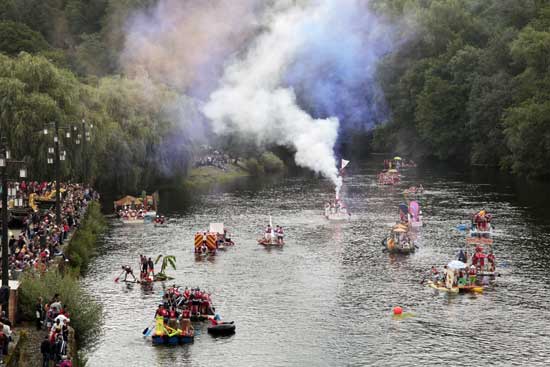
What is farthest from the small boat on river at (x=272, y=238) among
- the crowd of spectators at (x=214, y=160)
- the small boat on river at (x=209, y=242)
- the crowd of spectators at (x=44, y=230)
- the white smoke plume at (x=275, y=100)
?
the crowd of spectators at (x=214, y=160)

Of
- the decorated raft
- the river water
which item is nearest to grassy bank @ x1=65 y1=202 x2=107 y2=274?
the river water

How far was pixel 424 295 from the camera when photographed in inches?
2242

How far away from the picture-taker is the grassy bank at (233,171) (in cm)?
11769

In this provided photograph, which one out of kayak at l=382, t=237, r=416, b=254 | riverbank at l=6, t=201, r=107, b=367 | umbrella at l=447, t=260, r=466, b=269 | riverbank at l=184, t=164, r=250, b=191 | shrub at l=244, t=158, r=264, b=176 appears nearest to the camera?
riverbank at l=6, t=201, r=107, b=367

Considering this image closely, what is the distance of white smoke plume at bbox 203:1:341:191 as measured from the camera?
10126 cm

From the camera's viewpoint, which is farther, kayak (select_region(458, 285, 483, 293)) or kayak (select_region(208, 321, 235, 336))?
kayak (select_region(458, 285, 483, 293))

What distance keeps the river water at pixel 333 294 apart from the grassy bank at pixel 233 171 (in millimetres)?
23422

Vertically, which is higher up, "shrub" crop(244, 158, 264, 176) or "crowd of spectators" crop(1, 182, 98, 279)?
"shrub" crop(244, 158, 264, 176)

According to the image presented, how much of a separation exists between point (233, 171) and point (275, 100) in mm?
23105

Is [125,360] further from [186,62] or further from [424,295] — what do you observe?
[186,62]

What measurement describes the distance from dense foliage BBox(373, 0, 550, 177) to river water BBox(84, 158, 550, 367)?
1218 inches

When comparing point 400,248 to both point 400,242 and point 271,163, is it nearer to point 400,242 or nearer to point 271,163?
point 400,242

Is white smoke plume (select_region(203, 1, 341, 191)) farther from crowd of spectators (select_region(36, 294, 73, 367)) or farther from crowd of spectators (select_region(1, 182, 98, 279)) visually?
crowd of spectators (select_region(36, 294, 73, 367))

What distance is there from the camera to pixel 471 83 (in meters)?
150
